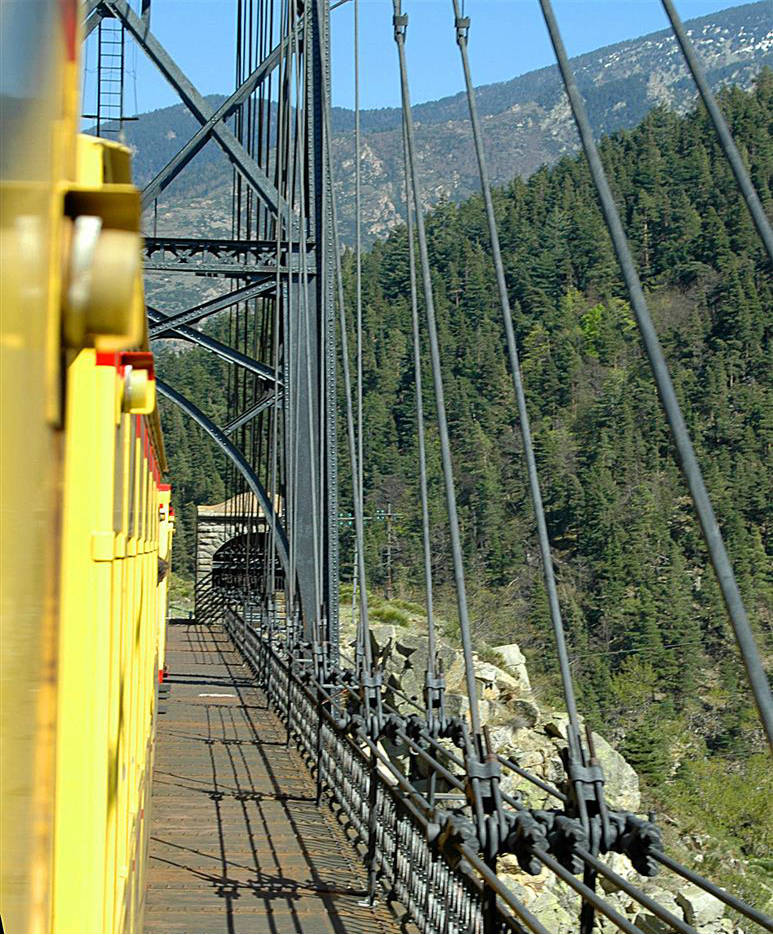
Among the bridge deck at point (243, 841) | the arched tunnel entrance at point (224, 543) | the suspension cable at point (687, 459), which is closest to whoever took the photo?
the suspension cable at point (687, 459)

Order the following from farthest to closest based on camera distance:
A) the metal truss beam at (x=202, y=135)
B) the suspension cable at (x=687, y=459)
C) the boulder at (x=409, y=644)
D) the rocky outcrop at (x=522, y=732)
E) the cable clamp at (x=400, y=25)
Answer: the boulder at (x=409, y=644) → the rocky outcrop at (x=522, y=732) → the metal truss beam at (x=202, y=135) → the cable clamp at (x=400, y=25) → the suspension cable at (x=687, y=459)

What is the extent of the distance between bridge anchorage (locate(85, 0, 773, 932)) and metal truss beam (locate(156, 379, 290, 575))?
4cm

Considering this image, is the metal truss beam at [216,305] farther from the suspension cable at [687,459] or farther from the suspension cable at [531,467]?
the suspension cable at [687,459]

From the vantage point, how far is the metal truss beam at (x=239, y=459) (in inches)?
611

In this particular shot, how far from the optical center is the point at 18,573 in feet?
2.62

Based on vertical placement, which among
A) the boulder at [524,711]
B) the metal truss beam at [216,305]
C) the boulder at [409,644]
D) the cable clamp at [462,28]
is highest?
the metal truss beam at [216,305]

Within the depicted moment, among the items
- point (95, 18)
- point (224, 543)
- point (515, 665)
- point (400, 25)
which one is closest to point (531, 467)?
point (400, 25)

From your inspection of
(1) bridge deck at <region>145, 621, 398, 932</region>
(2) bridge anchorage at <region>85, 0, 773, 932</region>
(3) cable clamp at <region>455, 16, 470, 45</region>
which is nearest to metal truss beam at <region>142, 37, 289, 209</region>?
(2) bridge anchorage at <region>85, 0, 773, 932</region>

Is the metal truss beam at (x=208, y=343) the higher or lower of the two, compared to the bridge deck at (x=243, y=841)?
higher

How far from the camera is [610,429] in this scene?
2901 inches

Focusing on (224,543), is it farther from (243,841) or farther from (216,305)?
(243,841)

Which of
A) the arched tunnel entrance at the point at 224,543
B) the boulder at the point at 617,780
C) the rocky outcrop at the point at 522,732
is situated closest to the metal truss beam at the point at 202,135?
the rocky outcrop at the point at 522,732

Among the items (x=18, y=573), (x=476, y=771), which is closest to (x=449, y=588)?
(x=476, y=771)

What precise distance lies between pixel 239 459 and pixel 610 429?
59.0 meters
